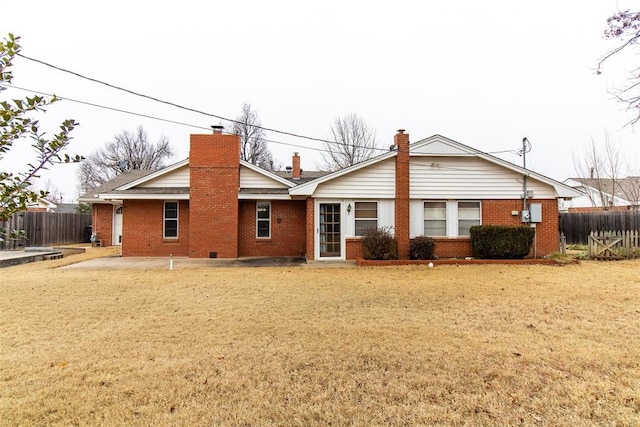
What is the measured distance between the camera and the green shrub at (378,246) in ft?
45.7

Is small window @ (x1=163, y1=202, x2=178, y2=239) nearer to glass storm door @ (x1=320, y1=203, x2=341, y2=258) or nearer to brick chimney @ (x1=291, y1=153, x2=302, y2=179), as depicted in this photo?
brick chimney @ (x1=291, y1=153, x2=302, y2=179)

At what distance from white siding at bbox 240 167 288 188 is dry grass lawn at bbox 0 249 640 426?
27.4ft

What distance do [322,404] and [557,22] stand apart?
9.76 meters

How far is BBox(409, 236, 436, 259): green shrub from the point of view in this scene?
14117 mm

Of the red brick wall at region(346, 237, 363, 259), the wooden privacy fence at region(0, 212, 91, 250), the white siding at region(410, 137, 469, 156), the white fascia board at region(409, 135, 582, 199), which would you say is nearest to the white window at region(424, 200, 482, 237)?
the white fascia board at region(409, 135, 582, 199)

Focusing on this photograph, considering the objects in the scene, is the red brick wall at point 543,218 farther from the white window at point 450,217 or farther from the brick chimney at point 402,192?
the brick chimney at point 402,192

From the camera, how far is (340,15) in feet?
39.2

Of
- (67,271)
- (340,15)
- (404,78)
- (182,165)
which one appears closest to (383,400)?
(340,15)

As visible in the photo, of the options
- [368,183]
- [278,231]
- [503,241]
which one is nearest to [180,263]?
[278,231]

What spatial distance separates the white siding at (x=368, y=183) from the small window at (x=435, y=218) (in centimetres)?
166

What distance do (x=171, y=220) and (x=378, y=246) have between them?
9443 millimetres

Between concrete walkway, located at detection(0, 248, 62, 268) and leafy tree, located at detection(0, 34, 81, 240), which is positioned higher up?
leafy tree, located at detection(0, 34, 81, 240)

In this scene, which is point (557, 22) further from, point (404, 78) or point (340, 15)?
point (404, 78)

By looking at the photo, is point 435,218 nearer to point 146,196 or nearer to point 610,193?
point 146,196
